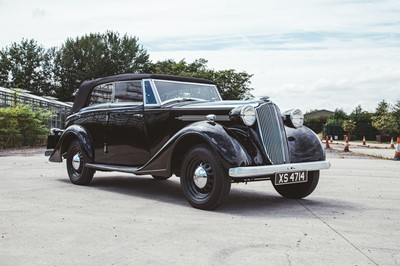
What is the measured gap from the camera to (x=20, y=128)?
2177 centimetres

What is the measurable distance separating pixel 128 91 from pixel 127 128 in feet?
1.97

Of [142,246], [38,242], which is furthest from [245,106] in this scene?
[38,242]

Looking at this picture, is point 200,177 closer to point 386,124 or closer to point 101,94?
point 101,94

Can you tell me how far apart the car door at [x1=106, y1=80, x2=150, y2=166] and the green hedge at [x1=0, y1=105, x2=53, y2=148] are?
14.6 m

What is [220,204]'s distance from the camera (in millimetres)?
5727

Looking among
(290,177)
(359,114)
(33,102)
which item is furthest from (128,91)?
(359,114)

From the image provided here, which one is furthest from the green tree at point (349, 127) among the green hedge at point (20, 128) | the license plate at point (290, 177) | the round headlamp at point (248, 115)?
the round headlamp at point (248, 115)

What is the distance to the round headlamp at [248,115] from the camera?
19.3 ft

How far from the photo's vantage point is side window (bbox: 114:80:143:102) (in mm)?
7320

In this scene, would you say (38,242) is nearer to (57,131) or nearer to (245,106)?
(245,106)

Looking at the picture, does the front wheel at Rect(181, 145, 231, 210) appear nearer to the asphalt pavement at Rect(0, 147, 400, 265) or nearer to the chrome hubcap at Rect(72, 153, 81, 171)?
the asphalt pavement at Rect(0, 147, 400, 265)

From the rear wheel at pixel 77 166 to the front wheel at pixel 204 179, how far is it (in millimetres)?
2588

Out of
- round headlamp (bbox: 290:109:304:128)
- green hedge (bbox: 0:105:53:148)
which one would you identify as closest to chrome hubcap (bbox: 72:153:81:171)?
round headlamp (bbox: 290:109:304:128)

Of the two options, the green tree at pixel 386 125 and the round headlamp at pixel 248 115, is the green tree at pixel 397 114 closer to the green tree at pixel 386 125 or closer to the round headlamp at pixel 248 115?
the green tree at pixel 386 125
